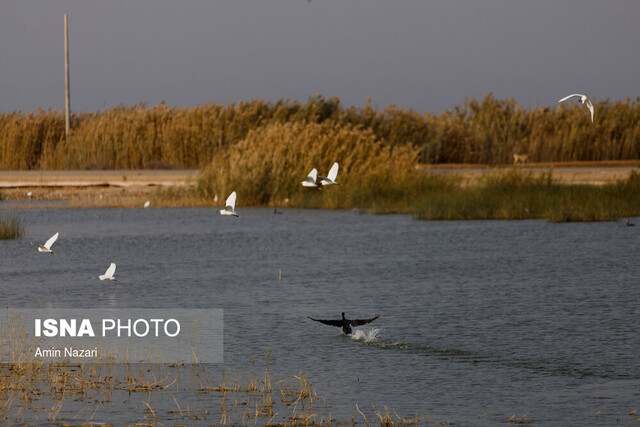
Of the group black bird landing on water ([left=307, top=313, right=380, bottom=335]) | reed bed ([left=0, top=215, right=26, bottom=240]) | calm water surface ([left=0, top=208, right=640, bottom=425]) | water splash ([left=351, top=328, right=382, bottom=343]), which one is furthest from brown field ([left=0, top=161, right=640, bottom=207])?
black bird landing on water ([left=307, top=313, right=380, bottom=335])

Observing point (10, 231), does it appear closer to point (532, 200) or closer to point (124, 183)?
point (532, 200)

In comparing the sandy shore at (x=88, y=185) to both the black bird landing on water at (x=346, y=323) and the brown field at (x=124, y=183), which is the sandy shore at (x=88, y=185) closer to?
the brown field at (x=124, y=183)

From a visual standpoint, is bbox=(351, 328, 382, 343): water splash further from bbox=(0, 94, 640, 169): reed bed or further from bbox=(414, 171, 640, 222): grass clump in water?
bbox=(0, 94, 640, 169): reed bed

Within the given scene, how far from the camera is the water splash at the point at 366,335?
9530mm

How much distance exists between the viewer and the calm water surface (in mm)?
7730

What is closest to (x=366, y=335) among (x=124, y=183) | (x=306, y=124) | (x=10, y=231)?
(x=10, y=231)

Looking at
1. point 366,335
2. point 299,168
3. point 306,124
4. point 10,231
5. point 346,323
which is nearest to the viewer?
point 346,323

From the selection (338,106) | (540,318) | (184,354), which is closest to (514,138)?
(338,106)

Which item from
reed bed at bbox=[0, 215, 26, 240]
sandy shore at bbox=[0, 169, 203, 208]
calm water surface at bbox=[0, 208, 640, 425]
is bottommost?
calm water surface at bbox=[0, 208, 640, 425]

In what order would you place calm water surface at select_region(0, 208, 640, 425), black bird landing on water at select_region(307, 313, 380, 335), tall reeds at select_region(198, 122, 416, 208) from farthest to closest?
tall reeds at select_region(198, 122, 416, 208)
black bird landing on water at select_region(307, 313, 380, 335)
calm water surface at select_region(0, 208, 640, 425)

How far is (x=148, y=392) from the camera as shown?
7609 mm

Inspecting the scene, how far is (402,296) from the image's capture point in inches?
474

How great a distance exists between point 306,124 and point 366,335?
927 inches

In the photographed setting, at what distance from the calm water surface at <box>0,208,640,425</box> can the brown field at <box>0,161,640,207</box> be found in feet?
14.5
